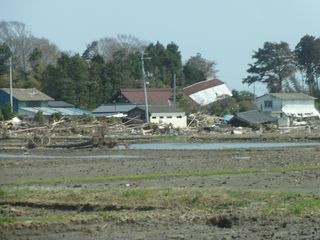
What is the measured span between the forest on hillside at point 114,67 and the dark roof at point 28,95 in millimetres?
3525

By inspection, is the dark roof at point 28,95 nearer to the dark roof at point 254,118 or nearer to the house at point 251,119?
the house at point 251,119

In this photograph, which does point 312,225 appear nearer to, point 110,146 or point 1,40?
point 110,146

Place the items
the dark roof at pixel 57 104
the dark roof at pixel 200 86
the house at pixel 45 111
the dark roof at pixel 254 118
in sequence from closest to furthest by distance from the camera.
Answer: the dark roof at pixel 254 118
the house at pixel 45 111
the dark roof at pixel 57 104
the dark roof at pixel 200 86

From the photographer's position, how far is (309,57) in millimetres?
103125

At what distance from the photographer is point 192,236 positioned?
10.7 metres

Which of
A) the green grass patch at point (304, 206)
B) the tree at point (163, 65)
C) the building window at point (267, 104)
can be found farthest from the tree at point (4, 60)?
the green grass patch at point (304, 206)

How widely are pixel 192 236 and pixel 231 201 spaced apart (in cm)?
287

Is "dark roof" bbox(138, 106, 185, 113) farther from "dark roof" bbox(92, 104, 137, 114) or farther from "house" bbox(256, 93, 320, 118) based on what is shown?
"house" bbox(256, 93, 320, 118)

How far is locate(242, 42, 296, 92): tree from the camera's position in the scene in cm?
10219

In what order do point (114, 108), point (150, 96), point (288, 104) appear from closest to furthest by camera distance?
point (114, 108) → point (150, 96) → point (288, 104)

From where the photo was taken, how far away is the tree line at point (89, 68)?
93869mm

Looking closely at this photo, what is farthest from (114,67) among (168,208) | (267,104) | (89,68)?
(168,208)

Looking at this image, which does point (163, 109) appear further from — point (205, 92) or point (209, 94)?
point (209, 94)

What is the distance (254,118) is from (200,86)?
29.5 meters
